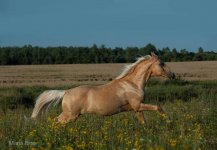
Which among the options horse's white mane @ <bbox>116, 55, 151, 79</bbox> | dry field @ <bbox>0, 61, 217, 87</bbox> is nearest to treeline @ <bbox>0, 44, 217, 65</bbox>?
dry field @ <bbox>0, 61, 217, 87</bbox>

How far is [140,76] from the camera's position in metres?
11.4

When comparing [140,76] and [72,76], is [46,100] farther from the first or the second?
[72,76]

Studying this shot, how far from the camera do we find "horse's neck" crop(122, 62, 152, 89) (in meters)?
11.4

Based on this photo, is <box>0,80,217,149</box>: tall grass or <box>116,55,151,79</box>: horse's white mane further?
<box>116,55,151,79</box>: horse's white mane

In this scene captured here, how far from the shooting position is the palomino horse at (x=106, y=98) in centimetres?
1086

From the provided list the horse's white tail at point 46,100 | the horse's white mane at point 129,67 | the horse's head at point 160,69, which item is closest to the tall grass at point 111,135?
the horse's head at point 160,69

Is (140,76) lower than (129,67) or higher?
lower

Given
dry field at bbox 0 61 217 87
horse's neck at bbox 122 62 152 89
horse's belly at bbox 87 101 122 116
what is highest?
horse's neck at bbox 122 62 152 89

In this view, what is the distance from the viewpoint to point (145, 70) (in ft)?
37.8

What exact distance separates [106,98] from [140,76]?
3.31ft

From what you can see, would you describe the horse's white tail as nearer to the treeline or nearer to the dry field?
the dry field

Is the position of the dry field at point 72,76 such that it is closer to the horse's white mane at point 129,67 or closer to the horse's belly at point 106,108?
the horse's white mane at point 129,67

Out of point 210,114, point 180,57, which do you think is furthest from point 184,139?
point 180,57

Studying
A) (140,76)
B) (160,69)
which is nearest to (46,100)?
(140,76)
